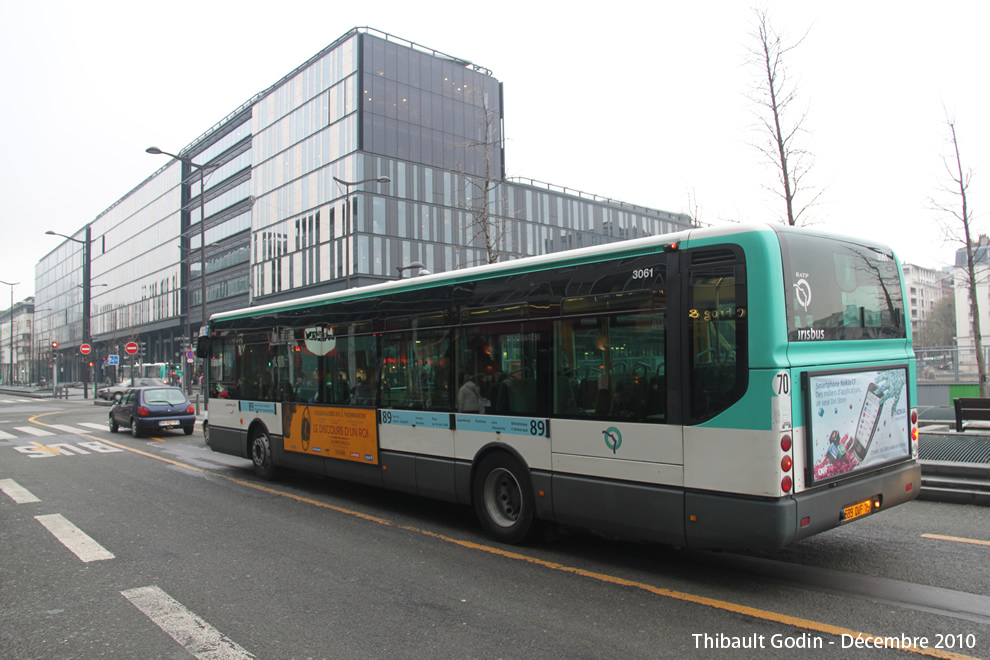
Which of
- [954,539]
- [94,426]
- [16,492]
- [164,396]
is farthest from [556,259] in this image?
[94,426]

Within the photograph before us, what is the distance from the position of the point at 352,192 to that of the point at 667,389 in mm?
44258

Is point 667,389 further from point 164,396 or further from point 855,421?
point 164,396

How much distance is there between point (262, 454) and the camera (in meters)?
11.0

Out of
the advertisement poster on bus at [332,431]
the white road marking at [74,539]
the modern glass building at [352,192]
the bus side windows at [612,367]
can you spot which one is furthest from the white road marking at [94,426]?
the bus side windows at [612,367]

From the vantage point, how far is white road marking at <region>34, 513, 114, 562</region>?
21.3 ft

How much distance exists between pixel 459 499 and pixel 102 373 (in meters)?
106

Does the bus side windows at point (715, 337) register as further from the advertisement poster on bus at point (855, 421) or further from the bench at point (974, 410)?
the bench at point (974, 410)

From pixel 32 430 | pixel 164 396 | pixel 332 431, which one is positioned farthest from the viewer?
pixel 32 430

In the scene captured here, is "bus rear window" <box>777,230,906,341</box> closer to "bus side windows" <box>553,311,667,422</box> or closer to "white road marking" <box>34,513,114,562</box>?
"bus side windows" <box>553,311,667,422</box>

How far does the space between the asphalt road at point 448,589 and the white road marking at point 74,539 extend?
3cm

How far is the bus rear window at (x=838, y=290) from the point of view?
199 inches

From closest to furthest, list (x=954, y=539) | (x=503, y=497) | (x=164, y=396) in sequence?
1. (x=954, y=539)
2. (x=503, y=497)
3. (x=164, y=396)

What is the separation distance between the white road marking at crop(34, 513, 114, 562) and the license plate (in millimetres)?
6571

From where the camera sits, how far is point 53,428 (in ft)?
72.9
